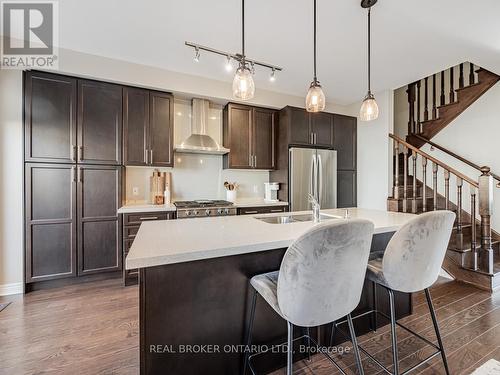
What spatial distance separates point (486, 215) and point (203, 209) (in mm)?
3459

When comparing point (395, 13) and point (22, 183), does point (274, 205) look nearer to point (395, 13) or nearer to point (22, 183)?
point (395, 13)

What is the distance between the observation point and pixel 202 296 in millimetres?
1298

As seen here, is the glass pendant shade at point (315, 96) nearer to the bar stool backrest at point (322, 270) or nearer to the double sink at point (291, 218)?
the double sink at point (291, 218)

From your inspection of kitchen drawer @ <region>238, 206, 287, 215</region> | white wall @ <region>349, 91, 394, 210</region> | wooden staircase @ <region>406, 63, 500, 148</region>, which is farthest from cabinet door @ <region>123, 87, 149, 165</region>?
wooden staircase @ <region>406, 63, 500, 148</region>

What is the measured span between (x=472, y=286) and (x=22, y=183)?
210 inches

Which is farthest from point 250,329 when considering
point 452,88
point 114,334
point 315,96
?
point 452,88

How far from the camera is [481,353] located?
170 cm

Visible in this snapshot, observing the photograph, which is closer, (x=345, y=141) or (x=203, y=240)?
(x=203, y=240)

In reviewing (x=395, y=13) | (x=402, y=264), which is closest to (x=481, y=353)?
(x=402, y=264)

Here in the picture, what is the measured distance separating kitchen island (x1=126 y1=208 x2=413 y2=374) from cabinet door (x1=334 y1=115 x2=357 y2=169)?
2.93m

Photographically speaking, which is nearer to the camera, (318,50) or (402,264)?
(402,264)

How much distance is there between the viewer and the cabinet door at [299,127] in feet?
12.4

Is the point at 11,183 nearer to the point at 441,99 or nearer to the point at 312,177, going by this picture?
the point at 312,177

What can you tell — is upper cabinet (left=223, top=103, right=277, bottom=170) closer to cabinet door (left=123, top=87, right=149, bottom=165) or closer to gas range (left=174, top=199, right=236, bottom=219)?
gas range (left=174, top=199, right=236, bottom=219)
